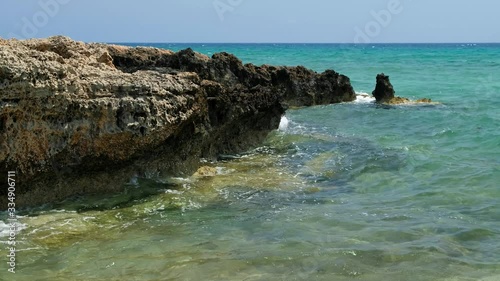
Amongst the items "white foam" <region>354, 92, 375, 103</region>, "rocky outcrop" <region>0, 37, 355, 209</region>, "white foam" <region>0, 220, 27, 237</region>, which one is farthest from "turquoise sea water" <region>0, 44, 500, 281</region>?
"white foam" <region>354, 92, 375, 103</region>

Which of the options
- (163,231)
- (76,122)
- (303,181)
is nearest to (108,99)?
(76,122)

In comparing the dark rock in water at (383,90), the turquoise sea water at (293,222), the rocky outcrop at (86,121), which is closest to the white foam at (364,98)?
the dark rock in water at (383,90)

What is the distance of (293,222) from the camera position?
8.20m

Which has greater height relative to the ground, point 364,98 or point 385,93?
point 385,93

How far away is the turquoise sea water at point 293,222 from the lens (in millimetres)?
6449

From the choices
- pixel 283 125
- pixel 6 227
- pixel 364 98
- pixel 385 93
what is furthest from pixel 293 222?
pixel 364 98

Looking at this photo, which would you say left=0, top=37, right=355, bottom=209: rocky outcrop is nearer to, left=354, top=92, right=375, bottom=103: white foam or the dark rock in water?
the dark rock in water

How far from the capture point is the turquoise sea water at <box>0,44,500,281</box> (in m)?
6.45

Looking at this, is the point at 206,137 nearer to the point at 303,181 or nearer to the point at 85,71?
the point at 303,181

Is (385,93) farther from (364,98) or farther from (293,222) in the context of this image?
(293,222)

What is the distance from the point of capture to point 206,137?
11836mm

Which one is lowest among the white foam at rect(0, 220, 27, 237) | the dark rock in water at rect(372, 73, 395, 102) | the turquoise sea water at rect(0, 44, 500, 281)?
the turquoise sea water at rect(0, 44, 500, 281)

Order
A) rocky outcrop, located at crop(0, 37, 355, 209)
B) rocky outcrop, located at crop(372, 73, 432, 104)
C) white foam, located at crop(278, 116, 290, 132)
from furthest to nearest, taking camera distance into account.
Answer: rocky outcrop, located at crop(372, 73, 432, 104) → white foam, located at crop(278, 116, 290, 132) → rocky outcrop, located at crop(0, 37, 355, 209)

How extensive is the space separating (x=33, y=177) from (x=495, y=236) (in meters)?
7.29
